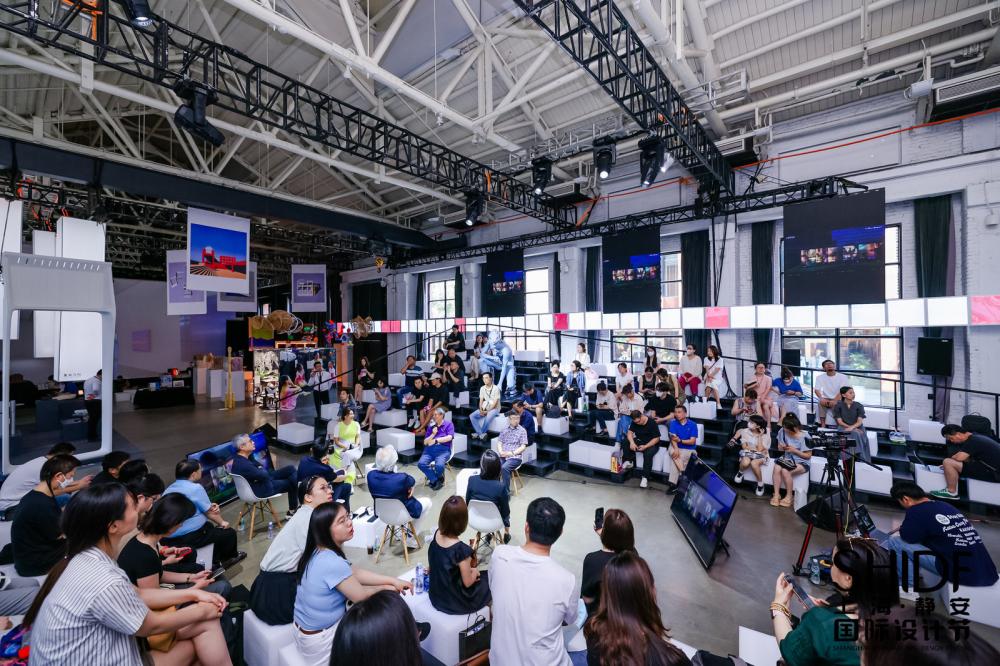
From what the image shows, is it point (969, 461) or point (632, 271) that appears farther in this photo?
point (632, 271)

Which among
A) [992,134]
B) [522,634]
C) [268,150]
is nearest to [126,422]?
[268,150]

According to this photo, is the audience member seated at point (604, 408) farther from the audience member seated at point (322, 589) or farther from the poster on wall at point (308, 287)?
the poster on wall at point (308, 287)

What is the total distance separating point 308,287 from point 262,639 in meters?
12.6

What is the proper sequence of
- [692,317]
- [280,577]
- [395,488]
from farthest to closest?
[692,317] < [395,488] < [280,577]

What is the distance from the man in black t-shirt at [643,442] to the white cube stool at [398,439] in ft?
12.0

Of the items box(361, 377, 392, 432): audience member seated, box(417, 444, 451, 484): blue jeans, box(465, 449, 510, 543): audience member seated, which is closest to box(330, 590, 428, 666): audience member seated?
box(465, 449, 510, 543): audience member seated

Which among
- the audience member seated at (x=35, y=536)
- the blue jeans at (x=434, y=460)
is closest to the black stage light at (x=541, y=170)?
the blue jeans at (x=434, y=460)

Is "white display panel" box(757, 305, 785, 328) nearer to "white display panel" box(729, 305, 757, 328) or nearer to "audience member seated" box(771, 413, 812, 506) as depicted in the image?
"white display panel" box(729, 305, 757, 328)

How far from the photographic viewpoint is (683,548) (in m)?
4.36

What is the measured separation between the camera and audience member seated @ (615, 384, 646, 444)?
6.41 m

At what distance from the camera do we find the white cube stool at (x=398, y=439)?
733 cm

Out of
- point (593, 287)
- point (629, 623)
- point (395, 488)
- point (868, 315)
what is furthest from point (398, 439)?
point (868, 315)

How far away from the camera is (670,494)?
5770 millimetres

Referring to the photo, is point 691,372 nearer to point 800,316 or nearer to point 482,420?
point 800,316
